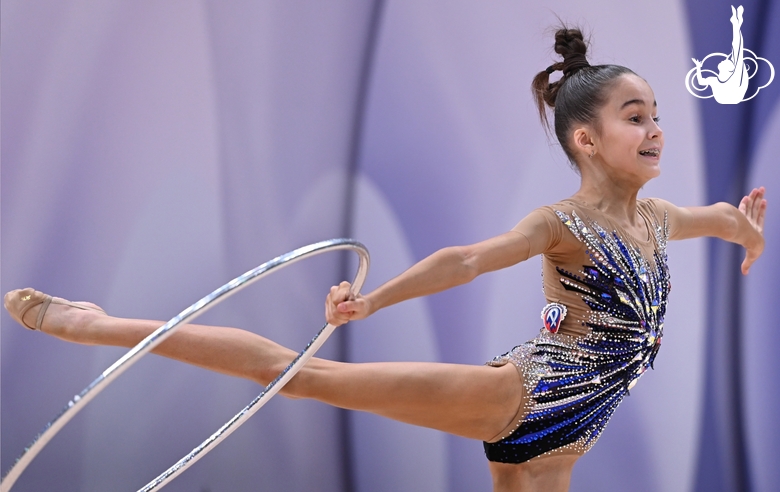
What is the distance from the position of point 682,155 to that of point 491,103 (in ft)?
2.49

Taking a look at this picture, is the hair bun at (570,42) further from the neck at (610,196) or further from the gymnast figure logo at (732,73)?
the gymnast figure logo at (732,73)

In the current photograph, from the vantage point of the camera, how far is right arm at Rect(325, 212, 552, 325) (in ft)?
5.71

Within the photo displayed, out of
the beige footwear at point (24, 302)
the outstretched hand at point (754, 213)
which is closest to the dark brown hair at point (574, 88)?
the outstretched hand at point (754, 213)

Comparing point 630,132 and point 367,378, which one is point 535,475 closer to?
point 367,378

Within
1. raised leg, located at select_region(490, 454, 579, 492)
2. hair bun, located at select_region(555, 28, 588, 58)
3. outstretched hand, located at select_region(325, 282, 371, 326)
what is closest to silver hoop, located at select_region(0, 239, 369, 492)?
outstretched hand, located at select_region(325, 282, 371, 326)

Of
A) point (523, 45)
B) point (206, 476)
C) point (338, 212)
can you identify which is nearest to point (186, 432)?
point (206, 476)

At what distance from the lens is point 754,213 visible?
268cm

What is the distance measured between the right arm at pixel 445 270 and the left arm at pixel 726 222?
634mm

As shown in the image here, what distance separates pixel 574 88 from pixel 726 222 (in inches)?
29.1

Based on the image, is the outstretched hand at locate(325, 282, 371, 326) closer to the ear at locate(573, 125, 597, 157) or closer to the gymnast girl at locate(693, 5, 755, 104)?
the ear at locate(573, 125, 597, 157)

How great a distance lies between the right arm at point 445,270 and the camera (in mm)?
1740

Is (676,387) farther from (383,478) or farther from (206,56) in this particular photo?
(206,56)

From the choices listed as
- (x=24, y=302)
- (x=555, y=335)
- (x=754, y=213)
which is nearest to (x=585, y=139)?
(x=555, y=335)

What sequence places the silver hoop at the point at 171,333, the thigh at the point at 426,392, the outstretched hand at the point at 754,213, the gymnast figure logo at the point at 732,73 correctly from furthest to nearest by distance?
the gymnast figure logo at the point at 732,73, the outstretched hand at the point at 754,213, the thigh at the point at 426,392, the silver hoop at the point at 171,333
